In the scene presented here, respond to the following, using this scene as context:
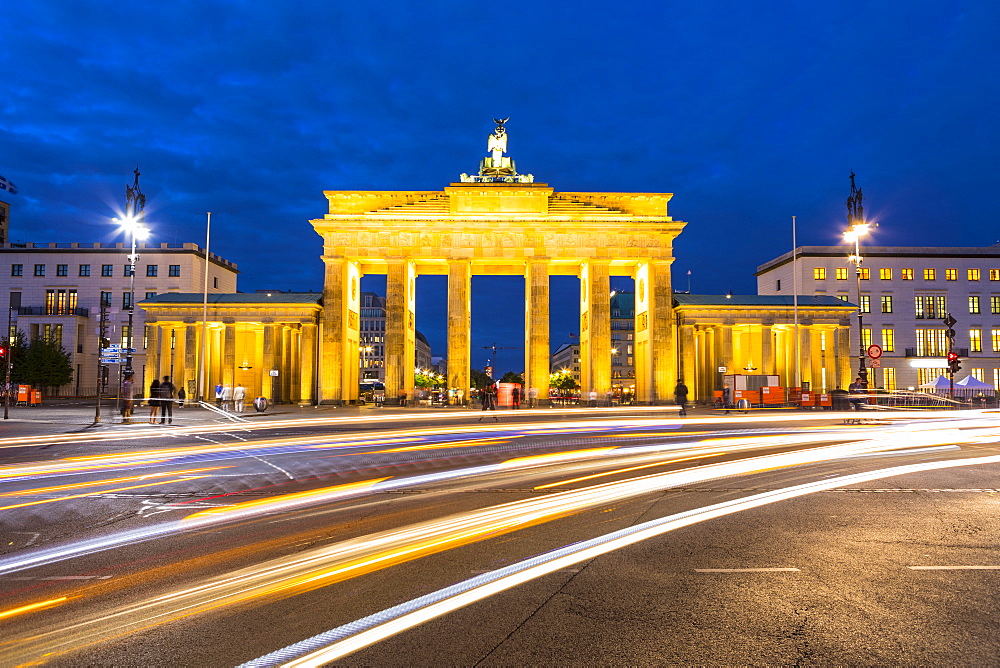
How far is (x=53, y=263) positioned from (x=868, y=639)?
99558 millimetres

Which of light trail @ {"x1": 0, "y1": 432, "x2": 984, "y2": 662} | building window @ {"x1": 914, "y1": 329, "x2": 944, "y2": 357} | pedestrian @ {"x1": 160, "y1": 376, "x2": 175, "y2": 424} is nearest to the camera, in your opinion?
light trail @ {"x1": 0, "y1": 432, "x2": 984, "y2": 662}

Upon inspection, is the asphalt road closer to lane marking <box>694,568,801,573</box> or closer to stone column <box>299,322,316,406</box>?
lane marking <box>694,568,801,573</box>

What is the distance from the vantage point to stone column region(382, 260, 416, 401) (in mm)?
60188

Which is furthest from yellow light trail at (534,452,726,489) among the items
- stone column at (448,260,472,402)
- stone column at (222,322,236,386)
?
stone column at (222,322,236,386)

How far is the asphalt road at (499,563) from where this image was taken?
484 cm

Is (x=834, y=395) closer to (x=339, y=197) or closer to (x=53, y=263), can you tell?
(x=339, y=197)

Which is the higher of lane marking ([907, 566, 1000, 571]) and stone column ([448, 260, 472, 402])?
stone column ([448, 260, 472, 402])

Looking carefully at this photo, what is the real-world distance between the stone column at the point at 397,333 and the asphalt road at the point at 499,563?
4487cm

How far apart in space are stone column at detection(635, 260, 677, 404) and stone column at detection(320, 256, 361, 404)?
2618 centimetres

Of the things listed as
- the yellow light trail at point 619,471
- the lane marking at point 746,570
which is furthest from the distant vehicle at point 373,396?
the lane marking at point 746,570

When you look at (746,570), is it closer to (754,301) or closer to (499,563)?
(499,563)

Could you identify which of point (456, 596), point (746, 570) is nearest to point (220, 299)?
point (456, 596)

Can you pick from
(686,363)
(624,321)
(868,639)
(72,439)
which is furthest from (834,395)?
(624,321)

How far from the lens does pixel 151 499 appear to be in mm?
10984
